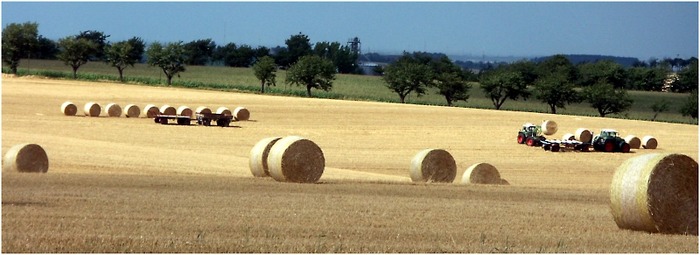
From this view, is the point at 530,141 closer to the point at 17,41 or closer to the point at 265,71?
the point at 265,71

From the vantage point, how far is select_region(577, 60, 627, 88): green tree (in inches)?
3905

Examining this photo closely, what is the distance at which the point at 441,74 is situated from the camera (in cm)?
9494

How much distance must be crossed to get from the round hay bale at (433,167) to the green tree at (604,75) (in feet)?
242

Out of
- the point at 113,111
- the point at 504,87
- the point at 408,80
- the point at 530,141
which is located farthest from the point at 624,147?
the point at 408,80

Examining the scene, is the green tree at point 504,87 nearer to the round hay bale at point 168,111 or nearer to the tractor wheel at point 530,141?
the round hay bale at point 168,111

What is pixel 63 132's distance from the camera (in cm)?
3822

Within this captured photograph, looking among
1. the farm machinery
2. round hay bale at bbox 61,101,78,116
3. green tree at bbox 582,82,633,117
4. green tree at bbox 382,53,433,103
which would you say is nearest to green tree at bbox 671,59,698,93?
green tree at bbox 582,82,633,117

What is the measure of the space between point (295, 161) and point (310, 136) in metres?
20.7

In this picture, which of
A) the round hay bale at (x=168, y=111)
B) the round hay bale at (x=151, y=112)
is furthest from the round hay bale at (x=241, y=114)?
the round hay bale at (x=151, y=112)

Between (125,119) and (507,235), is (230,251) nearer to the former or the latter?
(507,235)

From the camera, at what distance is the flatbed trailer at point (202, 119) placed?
44562mm

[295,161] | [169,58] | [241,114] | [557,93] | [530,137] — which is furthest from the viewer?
[169,58]

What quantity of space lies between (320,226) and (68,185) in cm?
634

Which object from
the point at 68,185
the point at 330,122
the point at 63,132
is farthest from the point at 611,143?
the point at 68,185
